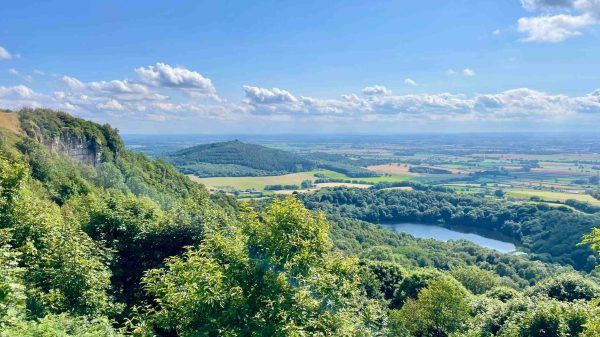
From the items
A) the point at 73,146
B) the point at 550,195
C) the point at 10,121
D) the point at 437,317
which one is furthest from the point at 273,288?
the point at 550,195

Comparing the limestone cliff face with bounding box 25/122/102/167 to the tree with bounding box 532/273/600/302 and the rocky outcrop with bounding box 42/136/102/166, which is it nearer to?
the rocky outcrop with bounding box 42/136/102/166

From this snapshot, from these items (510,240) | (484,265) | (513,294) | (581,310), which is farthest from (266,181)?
(581,310)

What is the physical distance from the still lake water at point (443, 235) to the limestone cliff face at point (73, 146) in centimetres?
9349

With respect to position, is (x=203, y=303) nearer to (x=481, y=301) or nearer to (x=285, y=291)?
(x=285, y=291)

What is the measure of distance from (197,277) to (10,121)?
5708 centimetres

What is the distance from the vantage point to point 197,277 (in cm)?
1235

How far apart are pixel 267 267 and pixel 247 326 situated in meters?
1.84

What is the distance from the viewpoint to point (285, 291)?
11.9 m

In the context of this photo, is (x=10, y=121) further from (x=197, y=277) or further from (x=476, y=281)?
(x=476, y=281)

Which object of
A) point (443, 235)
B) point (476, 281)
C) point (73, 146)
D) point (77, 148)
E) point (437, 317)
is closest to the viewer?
point (437, 317)

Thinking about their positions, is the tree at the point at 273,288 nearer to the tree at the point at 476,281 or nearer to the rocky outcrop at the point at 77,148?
the tree at the point at 476,281

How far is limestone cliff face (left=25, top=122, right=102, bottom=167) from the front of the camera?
5684cm

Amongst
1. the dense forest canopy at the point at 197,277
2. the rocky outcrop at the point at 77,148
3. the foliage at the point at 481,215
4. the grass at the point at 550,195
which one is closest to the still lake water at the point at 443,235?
the foliage at the point at 481,215

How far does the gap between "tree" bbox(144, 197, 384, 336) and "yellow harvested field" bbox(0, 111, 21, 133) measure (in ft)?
172
